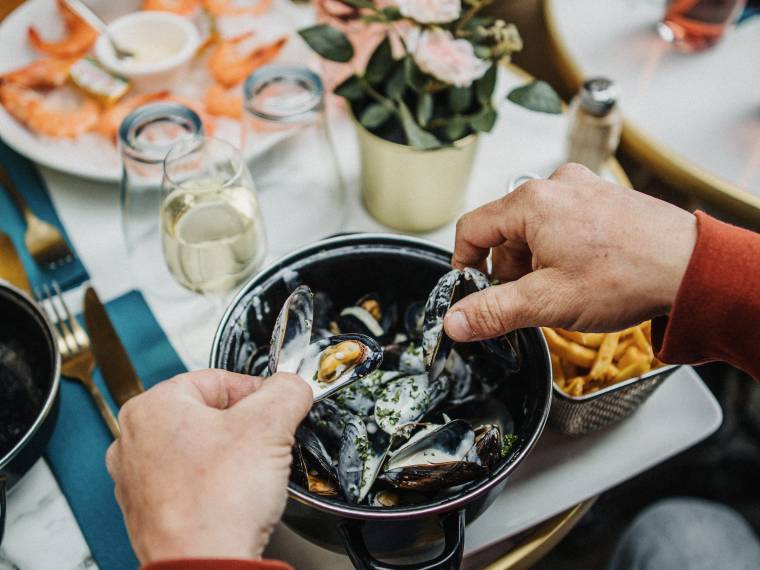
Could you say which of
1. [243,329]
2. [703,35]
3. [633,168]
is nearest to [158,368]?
[243,329]

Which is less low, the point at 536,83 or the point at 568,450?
→ the point at 536,83

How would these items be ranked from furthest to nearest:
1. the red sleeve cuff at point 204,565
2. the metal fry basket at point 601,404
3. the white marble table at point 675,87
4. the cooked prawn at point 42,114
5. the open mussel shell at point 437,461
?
the white marble table at point 675,87 → the cooked prawn at point 42,114 → the metal fry basket at point 601,404 → the open mussel shell at point 437,461 → the red sleeve cuff at point 204,565

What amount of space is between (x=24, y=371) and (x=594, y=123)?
76cm

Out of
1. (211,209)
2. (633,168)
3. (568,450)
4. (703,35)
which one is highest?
(211,209)

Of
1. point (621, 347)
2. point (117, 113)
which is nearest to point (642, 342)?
point (621, 347)

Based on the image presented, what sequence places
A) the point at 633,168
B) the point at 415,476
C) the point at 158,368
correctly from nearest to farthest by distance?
1. the point at 415,476
2. the point at 158,368
3. the point at 633,168

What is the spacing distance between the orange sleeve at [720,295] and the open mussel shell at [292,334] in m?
0.32

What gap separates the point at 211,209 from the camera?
2.70ft

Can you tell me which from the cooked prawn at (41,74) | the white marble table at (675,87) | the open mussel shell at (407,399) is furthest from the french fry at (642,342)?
the cooked prawn at (41,74)

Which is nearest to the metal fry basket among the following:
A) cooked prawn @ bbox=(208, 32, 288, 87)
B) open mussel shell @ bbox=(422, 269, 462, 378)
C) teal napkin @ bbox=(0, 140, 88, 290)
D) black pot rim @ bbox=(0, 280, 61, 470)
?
open mussel shell @ bbox=(422, 269, 462, 378)

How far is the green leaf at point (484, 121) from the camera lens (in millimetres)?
813

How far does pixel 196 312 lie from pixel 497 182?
473 millimetres

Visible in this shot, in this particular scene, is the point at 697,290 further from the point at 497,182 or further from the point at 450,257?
the point at 497,182

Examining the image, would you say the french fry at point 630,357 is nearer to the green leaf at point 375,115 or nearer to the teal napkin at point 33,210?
the green leaf at point 375,115
